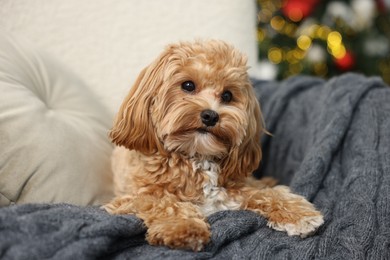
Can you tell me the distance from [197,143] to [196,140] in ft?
0.04

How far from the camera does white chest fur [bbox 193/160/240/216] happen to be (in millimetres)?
1783

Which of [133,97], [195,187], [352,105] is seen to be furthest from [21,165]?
[352,105]

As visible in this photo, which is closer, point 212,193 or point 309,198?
point 212,193

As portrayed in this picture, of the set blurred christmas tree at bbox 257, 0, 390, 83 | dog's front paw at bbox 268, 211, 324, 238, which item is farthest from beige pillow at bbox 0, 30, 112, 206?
blurred christmas tree at bbox 257, 0, 390, 83

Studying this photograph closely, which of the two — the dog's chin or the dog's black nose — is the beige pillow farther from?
the dog's black nose

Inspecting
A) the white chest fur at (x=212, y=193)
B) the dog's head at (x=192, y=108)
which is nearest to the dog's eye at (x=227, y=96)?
the dog's head at (x=192, y=108)

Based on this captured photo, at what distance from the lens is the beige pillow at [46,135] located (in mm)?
1657

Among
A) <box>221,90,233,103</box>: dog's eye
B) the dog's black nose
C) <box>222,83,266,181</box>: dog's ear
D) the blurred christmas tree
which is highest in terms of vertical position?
the blurred christmas tree

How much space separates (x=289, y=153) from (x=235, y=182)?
551 mm

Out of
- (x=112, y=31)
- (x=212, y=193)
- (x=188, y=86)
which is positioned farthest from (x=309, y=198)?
(x=112, y=31)

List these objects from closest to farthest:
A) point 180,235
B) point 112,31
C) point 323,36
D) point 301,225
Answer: point 180,235, point 301,225, point 112,31, point 323,36

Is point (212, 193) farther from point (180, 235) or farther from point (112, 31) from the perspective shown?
point (112, 31)

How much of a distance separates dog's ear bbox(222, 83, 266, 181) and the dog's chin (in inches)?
3.6

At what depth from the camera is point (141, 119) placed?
173 cm
